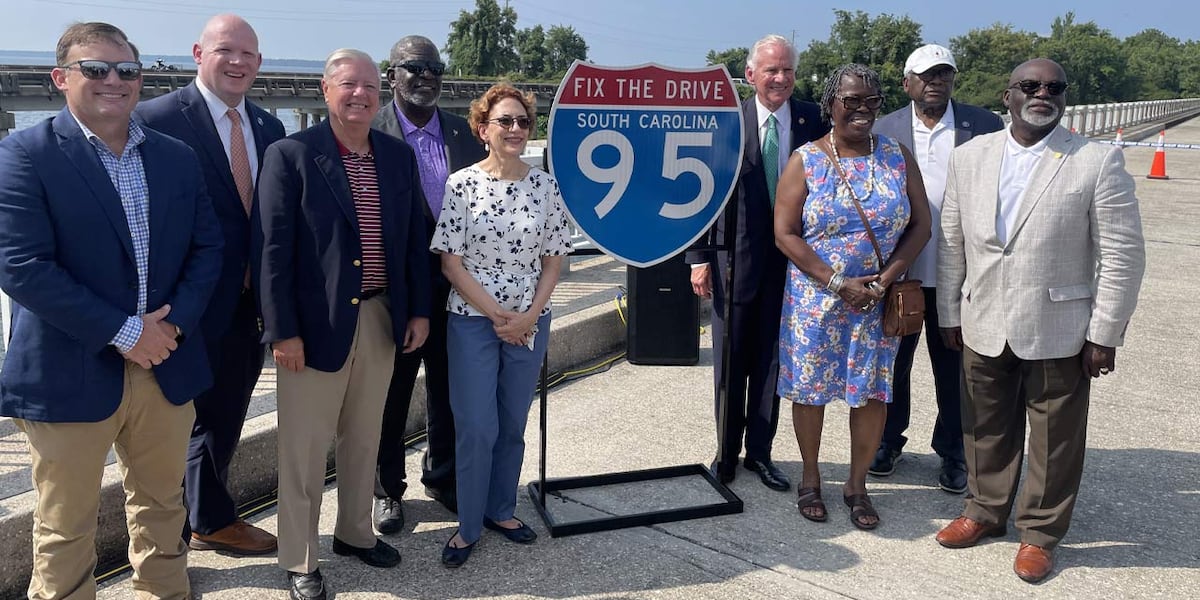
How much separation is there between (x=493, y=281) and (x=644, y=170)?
831 mm

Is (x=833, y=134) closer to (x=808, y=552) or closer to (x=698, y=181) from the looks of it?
(x=698, y=181)

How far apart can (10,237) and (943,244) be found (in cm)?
320

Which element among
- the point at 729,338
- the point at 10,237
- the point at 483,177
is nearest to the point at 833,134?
the point at 729,338

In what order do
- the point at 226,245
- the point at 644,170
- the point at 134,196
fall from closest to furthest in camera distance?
the point at 134,196 < the point at 226,245 < the point at 644,170

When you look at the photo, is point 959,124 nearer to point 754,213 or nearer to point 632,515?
point 754,213

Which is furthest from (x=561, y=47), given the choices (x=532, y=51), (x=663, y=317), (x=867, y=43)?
(x=663, y=317)

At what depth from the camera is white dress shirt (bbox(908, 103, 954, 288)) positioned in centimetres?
397

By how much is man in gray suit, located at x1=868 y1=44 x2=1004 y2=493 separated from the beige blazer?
37 centimetres

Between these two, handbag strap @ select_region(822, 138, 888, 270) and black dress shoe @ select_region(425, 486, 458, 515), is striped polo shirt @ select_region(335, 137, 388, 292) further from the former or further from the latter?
handbag strap @ select_region(822, 138, 888, 270)

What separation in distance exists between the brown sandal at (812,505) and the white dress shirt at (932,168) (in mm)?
1042

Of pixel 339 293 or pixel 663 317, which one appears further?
pixel 663 317

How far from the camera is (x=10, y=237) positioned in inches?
96.8

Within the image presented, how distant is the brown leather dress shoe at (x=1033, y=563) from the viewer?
3324 millimetres

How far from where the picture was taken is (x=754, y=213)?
3.94 metres
